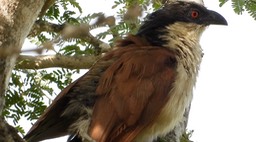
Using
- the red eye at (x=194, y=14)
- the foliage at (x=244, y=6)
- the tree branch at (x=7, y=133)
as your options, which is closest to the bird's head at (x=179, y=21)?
the red eye at (x=194, y=14)

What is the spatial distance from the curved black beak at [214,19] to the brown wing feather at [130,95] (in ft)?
2.77

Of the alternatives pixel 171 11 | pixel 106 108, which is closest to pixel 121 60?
pixel 106 108

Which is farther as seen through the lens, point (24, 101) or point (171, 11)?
point (171, 11)

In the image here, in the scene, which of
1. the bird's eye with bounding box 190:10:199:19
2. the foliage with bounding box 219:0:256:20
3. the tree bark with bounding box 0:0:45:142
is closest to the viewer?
the tree bark with bounding box 0:0:45:142

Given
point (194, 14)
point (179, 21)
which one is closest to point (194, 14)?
point (194, 14)

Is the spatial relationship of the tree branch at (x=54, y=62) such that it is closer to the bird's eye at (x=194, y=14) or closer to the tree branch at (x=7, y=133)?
the bird's eye at (x=194, y=14)

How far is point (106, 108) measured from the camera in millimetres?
3006

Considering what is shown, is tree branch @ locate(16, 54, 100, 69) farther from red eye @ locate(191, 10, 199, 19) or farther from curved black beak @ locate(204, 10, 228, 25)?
curved black beak @ locate(204, 10, 228, 25)

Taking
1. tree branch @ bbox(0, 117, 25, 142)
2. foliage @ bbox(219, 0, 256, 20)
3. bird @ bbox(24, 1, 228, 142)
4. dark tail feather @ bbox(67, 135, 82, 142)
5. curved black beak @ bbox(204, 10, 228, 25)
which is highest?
foliage @ bbox(219, 0, 256, 20)

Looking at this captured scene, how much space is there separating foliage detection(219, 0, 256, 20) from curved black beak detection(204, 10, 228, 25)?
50 cm

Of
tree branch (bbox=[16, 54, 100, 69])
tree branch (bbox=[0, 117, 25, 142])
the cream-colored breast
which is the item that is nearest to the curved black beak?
the cream-colored breast

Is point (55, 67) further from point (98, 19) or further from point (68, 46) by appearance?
point (98, 19)

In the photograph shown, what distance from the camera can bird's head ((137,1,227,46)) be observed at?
150 inches

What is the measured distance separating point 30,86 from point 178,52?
1.04 meters
